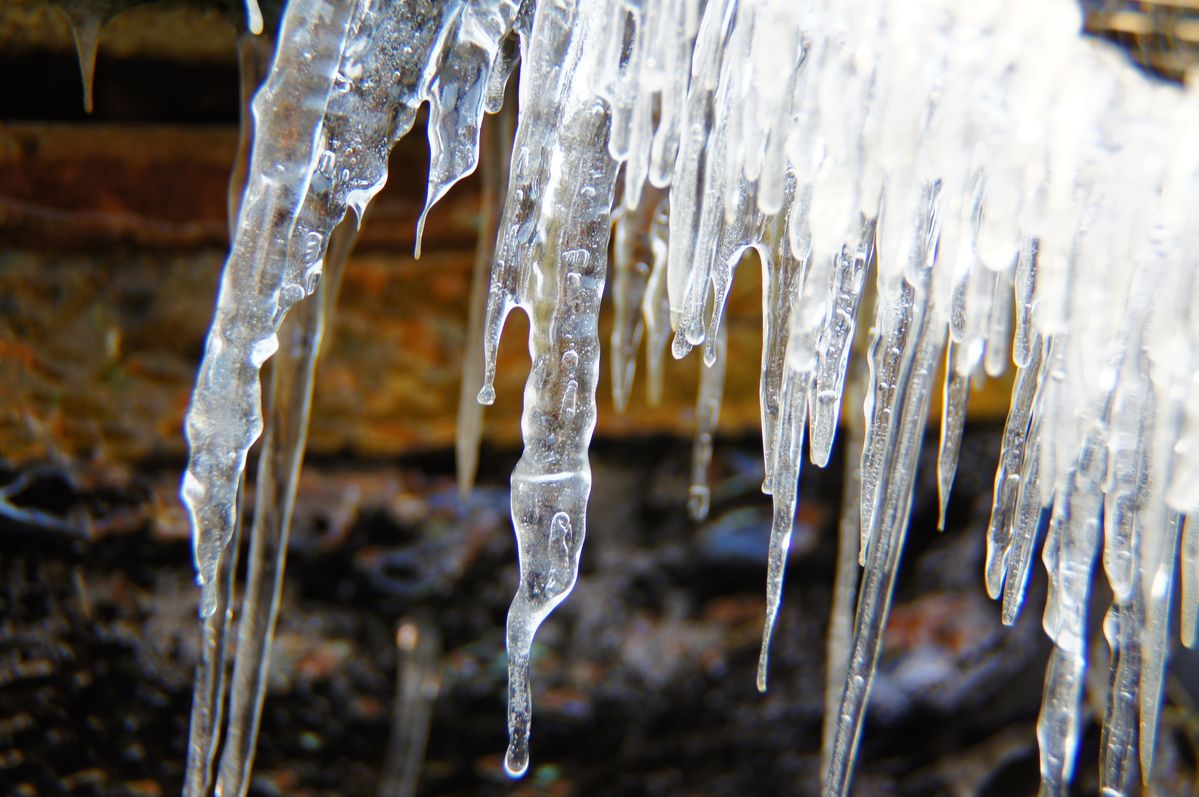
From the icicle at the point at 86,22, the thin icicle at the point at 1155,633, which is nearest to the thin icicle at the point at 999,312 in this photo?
the thin icicle at the point at 1155,633

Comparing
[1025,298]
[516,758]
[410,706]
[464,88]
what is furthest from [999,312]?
[410,706]

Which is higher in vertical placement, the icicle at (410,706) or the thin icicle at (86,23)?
the thin icicle at (86,23)

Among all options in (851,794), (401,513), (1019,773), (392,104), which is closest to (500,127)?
(392,104)

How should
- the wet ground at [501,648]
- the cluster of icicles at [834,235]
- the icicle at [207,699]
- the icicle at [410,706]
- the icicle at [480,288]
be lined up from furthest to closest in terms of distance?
the icicle at [410,706], the wet ground at [501,648], the icicle at [480,288], the icicle at [207,699], the cluster of icicles at [834,235]

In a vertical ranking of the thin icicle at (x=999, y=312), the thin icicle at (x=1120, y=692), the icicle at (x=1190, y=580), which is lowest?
the thin icicle at (x=1120, y=692)

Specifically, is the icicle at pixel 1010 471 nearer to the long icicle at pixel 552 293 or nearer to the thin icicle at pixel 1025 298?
the thin icicle at pixel 1025 298

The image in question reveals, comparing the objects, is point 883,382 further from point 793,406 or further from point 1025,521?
point 1025,521

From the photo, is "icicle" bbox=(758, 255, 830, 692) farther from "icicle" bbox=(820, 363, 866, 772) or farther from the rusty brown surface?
the rusty brown surface
